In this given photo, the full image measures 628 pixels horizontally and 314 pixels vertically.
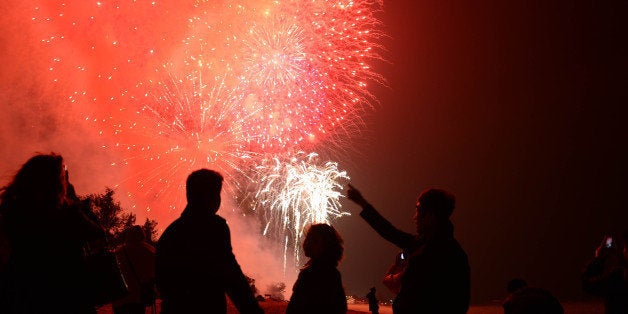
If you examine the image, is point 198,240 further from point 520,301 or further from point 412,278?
point 520,301

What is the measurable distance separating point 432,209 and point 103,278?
2.40m

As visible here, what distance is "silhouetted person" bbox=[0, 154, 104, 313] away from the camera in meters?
3.54

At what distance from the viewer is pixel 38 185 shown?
146 inches

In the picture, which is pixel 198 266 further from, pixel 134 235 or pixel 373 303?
pixel 373 303

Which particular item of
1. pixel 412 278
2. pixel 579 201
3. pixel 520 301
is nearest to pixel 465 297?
pixel 412 278

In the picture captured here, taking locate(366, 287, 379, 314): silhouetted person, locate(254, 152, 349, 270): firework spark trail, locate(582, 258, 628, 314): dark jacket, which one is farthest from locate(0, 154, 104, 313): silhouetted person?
locate(254, 152, 349, 270): firework spark trail

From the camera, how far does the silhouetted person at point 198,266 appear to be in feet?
11.6

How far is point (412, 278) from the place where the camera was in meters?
4.12

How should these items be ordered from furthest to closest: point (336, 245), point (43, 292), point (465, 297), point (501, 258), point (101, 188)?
point (501, 258), point (101, 188), point (336, 245), point (465, 297), point (43, 292)

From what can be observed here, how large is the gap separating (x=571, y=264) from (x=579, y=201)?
20.0 m

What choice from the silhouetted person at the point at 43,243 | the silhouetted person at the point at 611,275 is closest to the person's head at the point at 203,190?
→ the silhouetted person at the point at 43,243

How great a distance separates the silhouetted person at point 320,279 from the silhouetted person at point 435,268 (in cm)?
54

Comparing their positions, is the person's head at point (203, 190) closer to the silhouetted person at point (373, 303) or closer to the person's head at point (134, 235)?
the person's head at point (134, 235)

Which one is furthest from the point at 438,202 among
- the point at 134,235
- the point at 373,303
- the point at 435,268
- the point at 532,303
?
the point at 373,303
